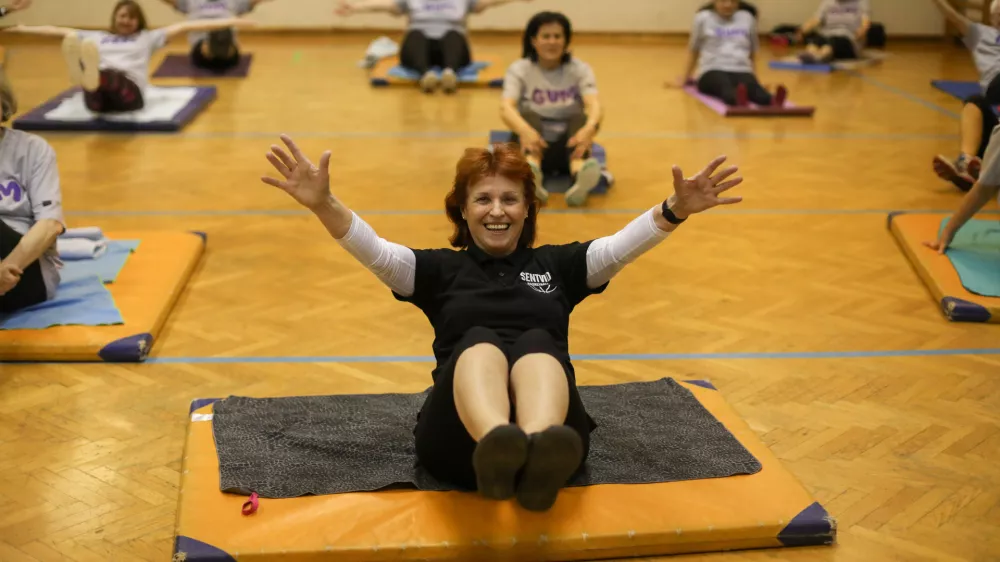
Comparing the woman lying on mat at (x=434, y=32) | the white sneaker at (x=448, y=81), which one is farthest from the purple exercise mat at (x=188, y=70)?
the white sneaker at (x=448, y=81)

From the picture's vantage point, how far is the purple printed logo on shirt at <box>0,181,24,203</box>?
402 centimetres

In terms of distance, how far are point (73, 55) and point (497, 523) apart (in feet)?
18.7

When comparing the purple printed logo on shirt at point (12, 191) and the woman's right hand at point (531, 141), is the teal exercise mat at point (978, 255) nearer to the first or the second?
the woman's right hand at point (531, 141)

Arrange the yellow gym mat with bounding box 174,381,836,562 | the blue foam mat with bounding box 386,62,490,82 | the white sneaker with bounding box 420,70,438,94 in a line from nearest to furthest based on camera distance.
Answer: the yellow gym mat with bounding box 174,381,836,562 → the white sneaker with bounding box 420,70,438,94 → the blue foam mat with bounding box 386,62,490,82

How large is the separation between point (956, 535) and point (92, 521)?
2.24 meters

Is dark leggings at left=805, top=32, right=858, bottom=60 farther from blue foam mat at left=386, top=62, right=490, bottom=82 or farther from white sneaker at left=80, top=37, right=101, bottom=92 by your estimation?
white sneaker at left=80, top=37, right=101, bottom=92

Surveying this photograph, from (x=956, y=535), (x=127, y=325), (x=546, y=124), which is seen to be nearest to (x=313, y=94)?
(x=546, y=124)

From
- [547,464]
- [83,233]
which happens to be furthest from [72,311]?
[547,464]

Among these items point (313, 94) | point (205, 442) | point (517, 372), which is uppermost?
point (517, 372)

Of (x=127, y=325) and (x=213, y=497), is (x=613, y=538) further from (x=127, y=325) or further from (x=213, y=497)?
(x=127, y=325)

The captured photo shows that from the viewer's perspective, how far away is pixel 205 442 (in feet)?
10.3

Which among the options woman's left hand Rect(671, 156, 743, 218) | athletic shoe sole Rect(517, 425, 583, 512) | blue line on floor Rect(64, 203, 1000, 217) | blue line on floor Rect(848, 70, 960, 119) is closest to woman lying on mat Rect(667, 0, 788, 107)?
blue line on floor Rect(848, 70, 960, 119)

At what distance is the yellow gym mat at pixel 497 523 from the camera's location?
104 inches

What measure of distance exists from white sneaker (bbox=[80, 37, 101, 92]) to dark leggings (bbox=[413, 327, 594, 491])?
17.2 feet
